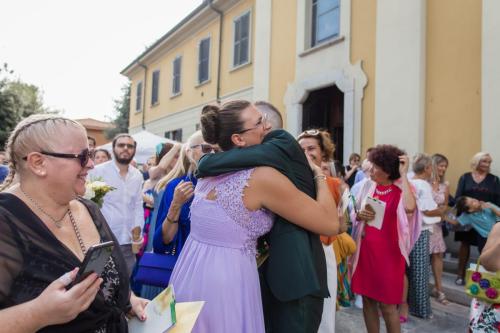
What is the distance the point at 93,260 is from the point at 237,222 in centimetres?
76

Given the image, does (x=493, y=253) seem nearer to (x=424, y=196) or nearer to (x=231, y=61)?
(x=424, y=196)

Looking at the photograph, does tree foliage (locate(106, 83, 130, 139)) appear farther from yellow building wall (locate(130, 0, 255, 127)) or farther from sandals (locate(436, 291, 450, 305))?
sandals (locate(436, 291, 450, 305))

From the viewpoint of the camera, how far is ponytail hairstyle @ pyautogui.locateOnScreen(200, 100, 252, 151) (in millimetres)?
1904

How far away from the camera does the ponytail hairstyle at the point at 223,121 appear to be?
6.25 ft

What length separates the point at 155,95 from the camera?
61.3 feet

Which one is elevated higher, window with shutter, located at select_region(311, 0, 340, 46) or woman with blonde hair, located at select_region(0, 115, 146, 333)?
window with shutter, located at select_region(311, 0, 340, 46)

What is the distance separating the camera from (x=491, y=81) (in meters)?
5.94

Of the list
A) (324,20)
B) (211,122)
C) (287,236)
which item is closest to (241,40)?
(324,20)

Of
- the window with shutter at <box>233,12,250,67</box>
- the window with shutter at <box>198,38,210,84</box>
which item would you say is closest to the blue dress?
the window with shutter at <box>233,12,250,67</box>

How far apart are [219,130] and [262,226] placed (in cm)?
52

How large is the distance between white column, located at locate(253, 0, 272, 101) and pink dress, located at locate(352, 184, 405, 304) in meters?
7.55

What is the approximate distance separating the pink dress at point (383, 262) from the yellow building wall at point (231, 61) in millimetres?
8903

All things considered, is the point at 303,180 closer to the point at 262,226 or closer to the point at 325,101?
the point at 262,226

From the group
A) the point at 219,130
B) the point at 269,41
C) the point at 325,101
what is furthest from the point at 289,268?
the point at 269,41
